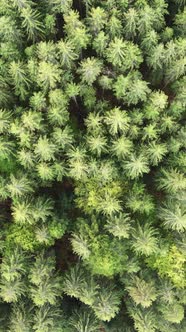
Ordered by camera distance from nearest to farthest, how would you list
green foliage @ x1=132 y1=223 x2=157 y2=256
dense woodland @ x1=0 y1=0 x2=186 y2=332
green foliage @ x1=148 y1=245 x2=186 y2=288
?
green foliage @ x1=132 y1=223 x2=157 y2=256 < dense woodland @ x1=0 y1=0 x2=186 y2=332 < green foliage @ x1=148 y1=245 x2=186 y2=288

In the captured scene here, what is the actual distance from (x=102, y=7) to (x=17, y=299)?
17.7 meters

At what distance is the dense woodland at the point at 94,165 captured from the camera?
2005 cm

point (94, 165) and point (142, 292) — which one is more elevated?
point (94, 165)

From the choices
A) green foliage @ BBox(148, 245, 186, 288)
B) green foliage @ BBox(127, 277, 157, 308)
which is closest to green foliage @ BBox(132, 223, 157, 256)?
green foliage @ BBox(148, 245, 186, 288)

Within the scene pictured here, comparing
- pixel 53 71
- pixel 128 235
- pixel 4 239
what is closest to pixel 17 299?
pixel 4 239

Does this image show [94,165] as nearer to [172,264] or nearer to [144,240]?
[144,240]

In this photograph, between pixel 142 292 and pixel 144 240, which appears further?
pixel 142 292

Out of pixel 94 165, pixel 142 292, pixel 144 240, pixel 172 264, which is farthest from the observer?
pixel 172 264

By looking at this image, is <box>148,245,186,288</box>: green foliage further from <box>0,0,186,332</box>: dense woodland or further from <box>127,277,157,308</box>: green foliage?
<box>127,277,157,308</box>: green foliage

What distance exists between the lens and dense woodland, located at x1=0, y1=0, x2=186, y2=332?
789 inches

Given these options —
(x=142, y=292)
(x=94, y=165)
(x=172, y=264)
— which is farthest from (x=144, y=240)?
(x=94, y=165)

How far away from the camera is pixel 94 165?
20.4 m

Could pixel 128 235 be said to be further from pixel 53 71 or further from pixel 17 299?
pixel 53 71

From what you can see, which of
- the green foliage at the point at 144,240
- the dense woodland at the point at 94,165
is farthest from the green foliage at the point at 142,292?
the green foliage at the point at 144,240
